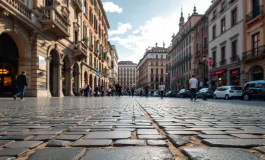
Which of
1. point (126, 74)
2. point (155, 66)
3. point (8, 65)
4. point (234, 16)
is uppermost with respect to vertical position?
point (234, 16)

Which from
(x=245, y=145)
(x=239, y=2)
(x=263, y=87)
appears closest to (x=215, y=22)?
(x=239, y=2)

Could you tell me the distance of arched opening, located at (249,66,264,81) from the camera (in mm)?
22941

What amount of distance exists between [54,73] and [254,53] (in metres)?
19.9

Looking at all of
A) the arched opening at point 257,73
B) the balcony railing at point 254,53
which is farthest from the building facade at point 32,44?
the arched opening at point 257,73

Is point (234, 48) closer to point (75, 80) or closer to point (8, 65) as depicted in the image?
point (75, 80)

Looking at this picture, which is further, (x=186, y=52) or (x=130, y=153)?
(x=186, y=52)

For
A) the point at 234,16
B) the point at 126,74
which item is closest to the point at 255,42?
the point at 234,16

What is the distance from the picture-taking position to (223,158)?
1624 millimetres

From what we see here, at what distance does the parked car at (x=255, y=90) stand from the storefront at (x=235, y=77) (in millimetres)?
8599

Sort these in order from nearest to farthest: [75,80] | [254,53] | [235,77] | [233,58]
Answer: [254,53], [75,80], [235,77], [233,58]

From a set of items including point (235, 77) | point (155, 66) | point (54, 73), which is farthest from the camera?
point (155, 66)

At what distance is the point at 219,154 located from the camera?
174 centimetres

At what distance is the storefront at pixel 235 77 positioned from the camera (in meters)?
26.7

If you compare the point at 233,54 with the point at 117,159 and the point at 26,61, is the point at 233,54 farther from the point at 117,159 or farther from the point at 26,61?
the point at 117,159
